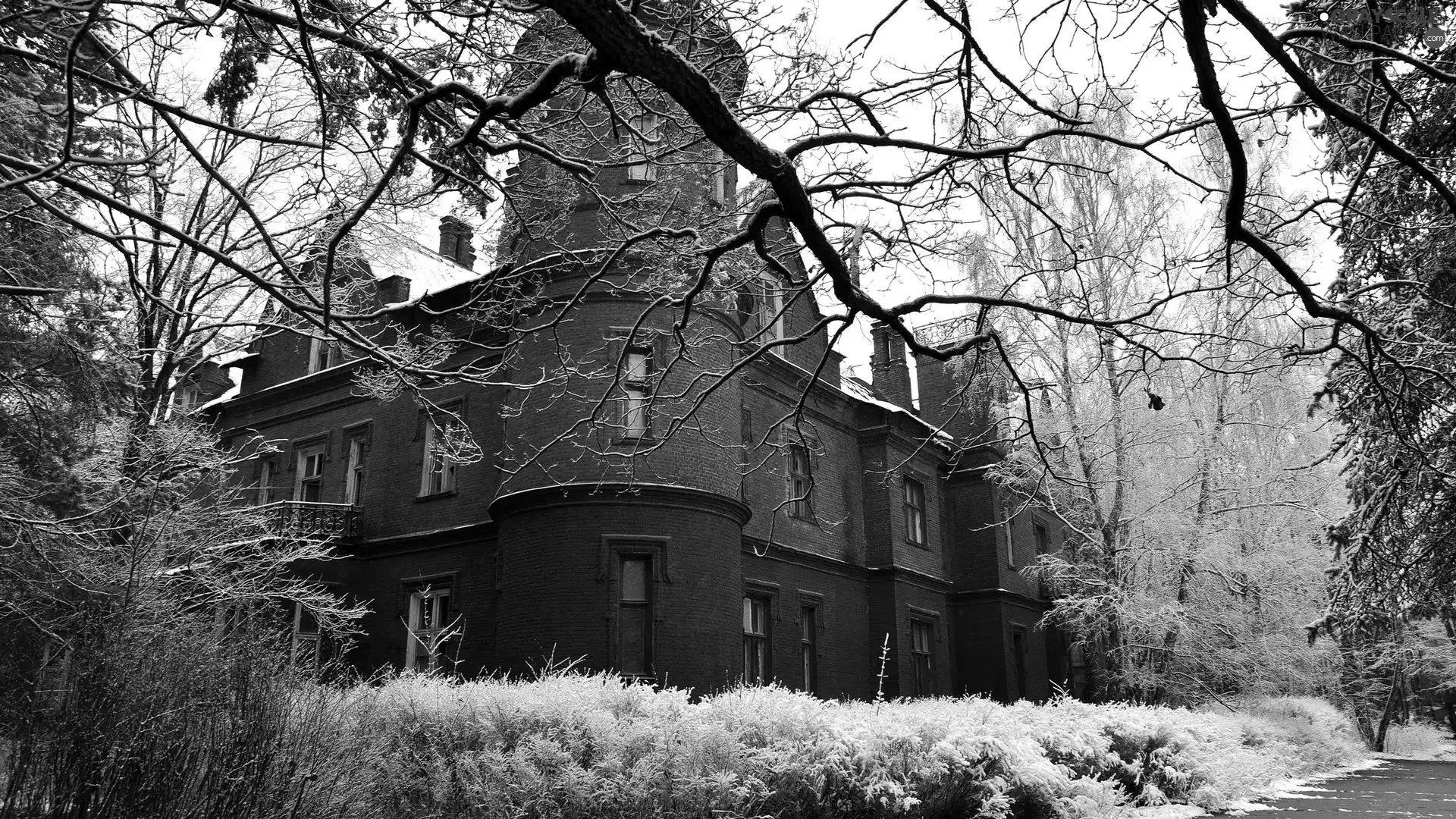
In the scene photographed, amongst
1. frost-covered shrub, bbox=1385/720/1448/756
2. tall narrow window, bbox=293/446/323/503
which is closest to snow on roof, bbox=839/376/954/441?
tall narrow window, bbox=293/446/323/503

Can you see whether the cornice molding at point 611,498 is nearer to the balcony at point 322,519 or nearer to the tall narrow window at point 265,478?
the balcony at point 322,519

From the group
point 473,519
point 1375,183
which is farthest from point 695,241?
point 473,519

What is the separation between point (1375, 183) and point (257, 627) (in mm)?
10940

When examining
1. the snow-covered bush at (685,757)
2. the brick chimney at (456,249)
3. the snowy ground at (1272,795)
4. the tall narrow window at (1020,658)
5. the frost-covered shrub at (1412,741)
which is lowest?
the frost-covered shrub at (1412,741)

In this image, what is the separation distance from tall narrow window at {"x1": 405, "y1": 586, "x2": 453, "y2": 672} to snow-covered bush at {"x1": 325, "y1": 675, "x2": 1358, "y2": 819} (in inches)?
338

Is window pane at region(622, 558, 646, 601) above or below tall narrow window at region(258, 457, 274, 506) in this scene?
below

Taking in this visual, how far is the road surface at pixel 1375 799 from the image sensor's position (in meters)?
13.1

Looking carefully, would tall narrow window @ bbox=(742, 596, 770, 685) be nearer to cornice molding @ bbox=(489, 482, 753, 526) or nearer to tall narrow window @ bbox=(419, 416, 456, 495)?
cornice molding @ bbox=(489, 482, 753, 526)

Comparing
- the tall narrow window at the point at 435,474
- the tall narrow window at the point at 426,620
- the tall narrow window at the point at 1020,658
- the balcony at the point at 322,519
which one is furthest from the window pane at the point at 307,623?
the tall narrow window at the point at 1020,658

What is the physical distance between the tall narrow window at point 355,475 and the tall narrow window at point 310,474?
1.09 meters

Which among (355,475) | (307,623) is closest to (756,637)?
(355,475)

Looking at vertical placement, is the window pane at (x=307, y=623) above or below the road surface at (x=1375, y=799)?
above

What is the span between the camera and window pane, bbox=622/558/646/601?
16.9 meters

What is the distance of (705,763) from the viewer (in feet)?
30.4
